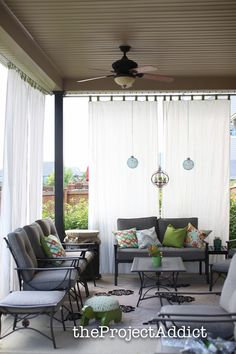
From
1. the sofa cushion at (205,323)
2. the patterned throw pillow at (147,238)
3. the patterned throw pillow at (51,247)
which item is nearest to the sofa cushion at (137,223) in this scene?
the patterned throw pillow at (147,238)

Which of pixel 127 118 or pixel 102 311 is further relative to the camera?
pixel 127 118

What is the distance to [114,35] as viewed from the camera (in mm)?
4715

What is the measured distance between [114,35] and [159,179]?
278 centimetres

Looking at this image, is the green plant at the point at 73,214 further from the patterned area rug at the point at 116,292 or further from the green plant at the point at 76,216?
the patterned area rug at the point at 116,292

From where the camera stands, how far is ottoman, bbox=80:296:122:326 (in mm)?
4219

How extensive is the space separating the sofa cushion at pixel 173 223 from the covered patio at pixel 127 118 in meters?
0.03

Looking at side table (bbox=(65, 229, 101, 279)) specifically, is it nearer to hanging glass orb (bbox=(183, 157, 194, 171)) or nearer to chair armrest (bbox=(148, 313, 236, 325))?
hanging glass orb (bbox=(183, 157, 194, 171))

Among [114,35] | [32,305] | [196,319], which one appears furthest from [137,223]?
[196,319]

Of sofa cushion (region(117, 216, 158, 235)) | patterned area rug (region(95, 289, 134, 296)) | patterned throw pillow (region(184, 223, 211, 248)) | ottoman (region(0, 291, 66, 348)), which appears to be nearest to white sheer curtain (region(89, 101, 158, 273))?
sofa cushion (region(117, 216, 158, 235))

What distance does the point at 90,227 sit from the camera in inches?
272

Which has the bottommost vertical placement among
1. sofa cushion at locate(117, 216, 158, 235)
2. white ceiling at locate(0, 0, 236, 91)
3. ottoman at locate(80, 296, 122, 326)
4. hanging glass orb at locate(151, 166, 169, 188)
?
ottoman at locate(80, 296, 122, 326)

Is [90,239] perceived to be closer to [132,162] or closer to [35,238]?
[132,162]

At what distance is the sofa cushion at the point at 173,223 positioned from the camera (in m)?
6.64

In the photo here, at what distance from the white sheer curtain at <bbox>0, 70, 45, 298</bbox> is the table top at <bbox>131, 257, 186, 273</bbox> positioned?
4.72ft
